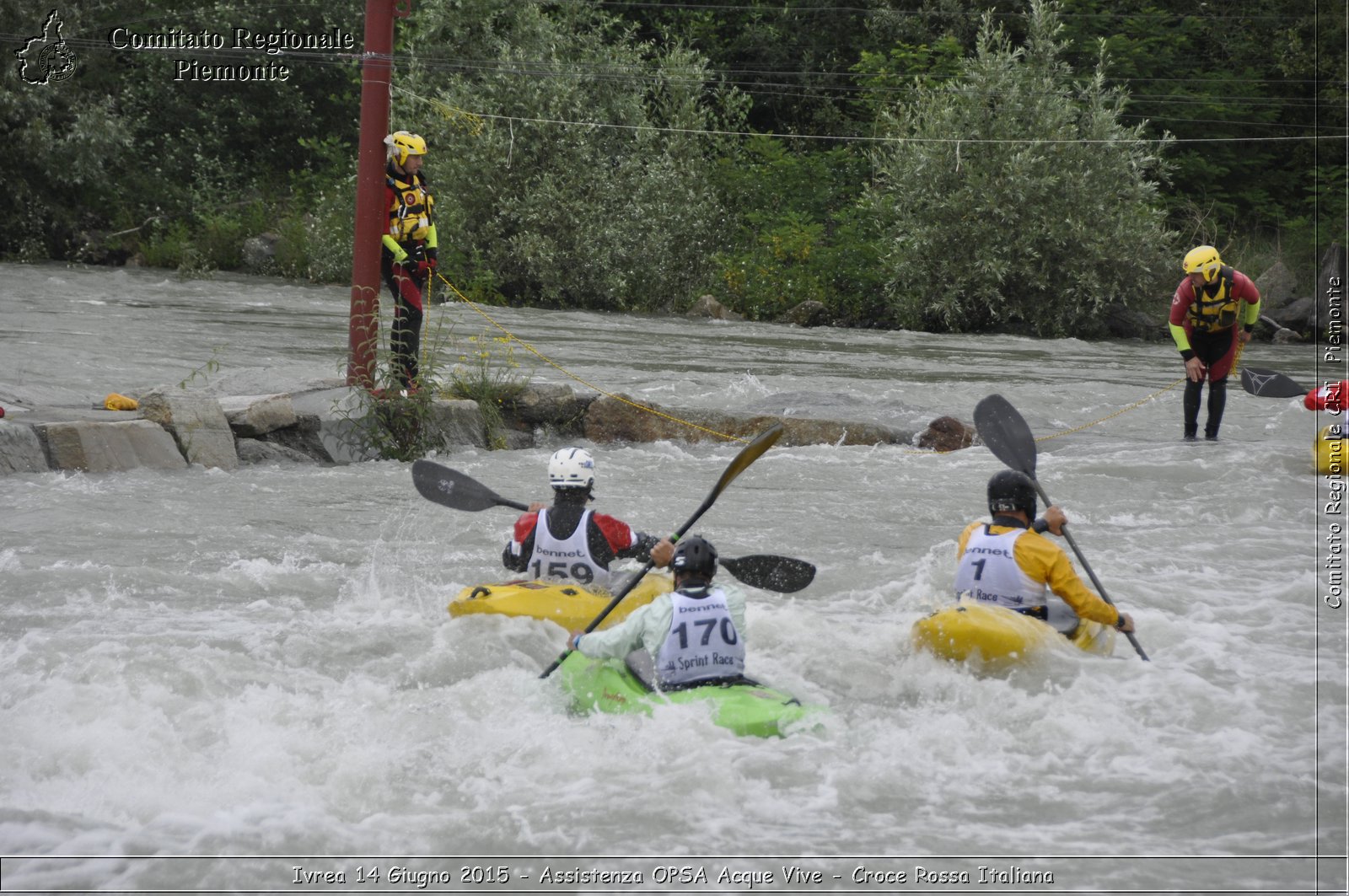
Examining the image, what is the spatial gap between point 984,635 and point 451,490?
2.68 metres

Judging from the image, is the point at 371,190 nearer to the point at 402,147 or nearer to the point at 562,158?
the point at 402,147

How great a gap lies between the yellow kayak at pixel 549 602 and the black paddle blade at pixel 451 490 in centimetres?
85

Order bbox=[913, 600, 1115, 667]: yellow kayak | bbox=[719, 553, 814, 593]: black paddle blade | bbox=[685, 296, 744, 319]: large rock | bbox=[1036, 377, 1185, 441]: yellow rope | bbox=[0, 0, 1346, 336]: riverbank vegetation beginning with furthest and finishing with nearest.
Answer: bbox=[685, 296, 744, 319]: large rock < bbox=[0, 0, 1346, 336]: riverbank vegetation < bbox=[1036, 377, 1185, 441]: yellow rope < bbox=[719, 553, 814, 593]: black paddle blade < bbox=[913, 600, 1115, 667]: yellow kayak

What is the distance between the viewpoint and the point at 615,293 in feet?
70.0

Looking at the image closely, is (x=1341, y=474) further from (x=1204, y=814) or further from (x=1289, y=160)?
(x=1289, y=160)

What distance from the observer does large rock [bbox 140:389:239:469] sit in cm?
859

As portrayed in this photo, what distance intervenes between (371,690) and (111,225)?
74.8ft

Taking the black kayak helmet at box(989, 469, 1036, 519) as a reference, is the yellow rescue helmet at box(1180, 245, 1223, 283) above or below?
above

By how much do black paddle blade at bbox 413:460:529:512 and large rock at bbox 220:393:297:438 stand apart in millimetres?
2846

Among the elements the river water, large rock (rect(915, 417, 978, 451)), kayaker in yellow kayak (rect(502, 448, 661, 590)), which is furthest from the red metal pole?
large rock (rect(915, 417, 978, 451))

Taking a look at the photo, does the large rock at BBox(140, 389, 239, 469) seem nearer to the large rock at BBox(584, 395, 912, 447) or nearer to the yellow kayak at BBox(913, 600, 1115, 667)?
the large rock at BBox(584, 395, 912, 447)

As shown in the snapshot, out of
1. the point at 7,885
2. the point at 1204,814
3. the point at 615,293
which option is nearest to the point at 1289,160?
the point at 615,293

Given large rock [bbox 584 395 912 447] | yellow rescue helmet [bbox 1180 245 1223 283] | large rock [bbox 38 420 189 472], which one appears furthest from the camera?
large rock [bbox 584 395 912 447]

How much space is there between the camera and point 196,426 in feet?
28.3
